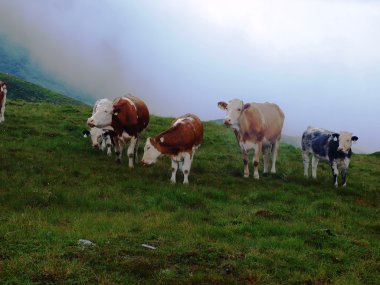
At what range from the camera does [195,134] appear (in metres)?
17.9

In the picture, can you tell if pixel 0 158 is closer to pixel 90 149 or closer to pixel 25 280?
pixel 90 149

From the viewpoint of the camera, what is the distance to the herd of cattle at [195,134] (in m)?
17.2

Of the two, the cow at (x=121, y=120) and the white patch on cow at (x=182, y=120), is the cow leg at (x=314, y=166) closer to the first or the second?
the white patch on cow at (x=182, y=120)

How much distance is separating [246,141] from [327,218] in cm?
688

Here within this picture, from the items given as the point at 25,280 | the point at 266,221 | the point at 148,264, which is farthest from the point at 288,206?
the point at 25,280

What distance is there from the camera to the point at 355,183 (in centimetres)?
2055

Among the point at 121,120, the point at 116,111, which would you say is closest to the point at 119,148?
the point at 121,120

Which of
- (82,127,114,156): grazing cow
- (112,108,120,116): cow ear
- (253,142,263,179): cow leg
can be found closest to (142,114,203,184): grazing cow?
(112,108,120,116): cow ear

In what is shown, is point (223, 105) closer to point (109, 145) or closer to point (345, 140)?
point (345, 140)

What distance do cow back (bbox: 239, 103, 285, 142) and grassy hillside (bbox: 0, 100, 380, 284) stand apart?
191 cm

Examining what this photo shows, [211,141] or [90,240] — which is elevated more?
[211,141]

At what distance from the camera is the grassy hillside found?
328 inches

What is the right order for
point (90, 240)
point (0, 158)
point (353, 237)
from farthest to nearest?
point (0, 158)
point (353, 237)
point (90, 240)

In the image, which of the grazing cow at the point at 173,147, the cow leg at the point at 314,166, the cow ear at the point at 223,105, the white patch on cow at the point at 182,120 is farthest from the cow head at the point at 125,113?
the cow leg at the point at 314,166
